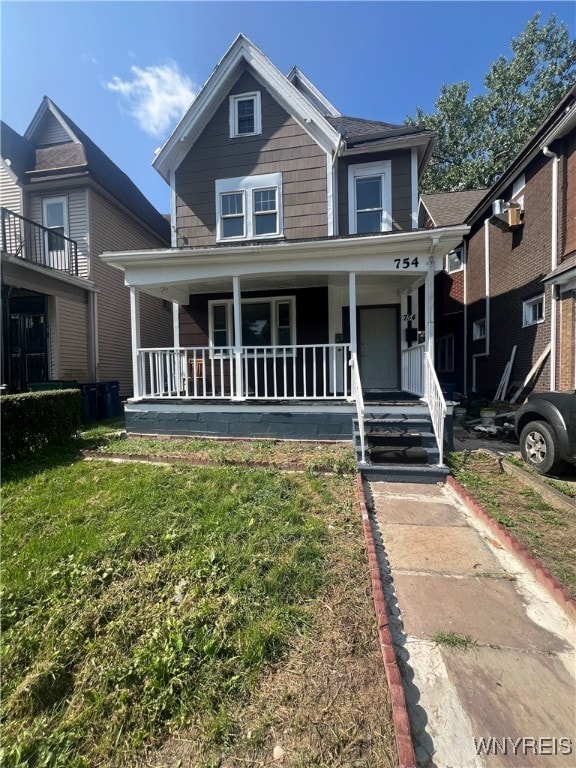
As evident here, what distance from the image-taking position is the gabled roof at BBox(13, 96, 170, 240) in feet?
34.0

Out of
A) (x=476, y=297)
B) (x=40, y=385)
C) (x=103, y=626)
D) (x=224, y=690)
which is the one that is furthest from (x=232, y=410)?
(x=476, y=297)

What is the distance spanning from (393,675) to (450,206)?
16.6 m

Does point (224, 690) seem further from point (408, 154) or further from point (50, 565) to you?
point (408, 154)

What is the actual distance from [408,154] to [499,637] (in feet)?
29.0

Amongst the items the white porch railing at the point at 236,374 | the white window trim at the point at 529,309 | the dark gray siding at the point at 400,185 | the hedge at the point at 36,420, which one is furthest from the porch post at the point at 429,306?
the hedge at the point at 36,420

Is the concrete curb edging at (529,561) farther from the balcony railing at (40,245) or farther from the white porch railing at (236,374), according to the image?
the balcony railing at (40,245)

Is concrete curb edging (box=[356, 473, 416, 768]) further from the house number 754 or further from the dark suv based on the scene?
the house number 754

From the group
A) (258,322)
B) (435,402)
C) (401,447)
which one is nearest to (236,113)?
(258,322)

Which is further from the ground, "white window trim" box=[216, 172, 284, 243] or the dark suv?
"white window trim" box=[216, 172, 284, 243]

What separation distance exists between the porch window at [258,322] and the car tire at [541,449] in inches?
201

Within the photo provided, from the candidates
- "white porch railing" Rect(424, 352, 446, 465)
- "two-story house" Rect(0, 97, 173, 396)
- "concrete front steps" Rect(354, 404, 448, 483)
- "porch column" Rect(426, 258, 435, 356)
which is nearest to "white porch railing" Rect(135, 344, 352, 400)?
"concrete front steps" Rect(354, 404, 448, 483)

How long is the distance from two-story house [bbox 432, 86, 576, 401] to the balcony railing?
12.5 metres

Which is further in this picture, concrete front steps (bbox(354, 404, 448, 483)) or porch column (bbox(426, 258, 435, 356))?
porch column (bbox(426, 258, 435, 356))

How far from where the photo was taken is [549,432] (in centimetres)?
475
